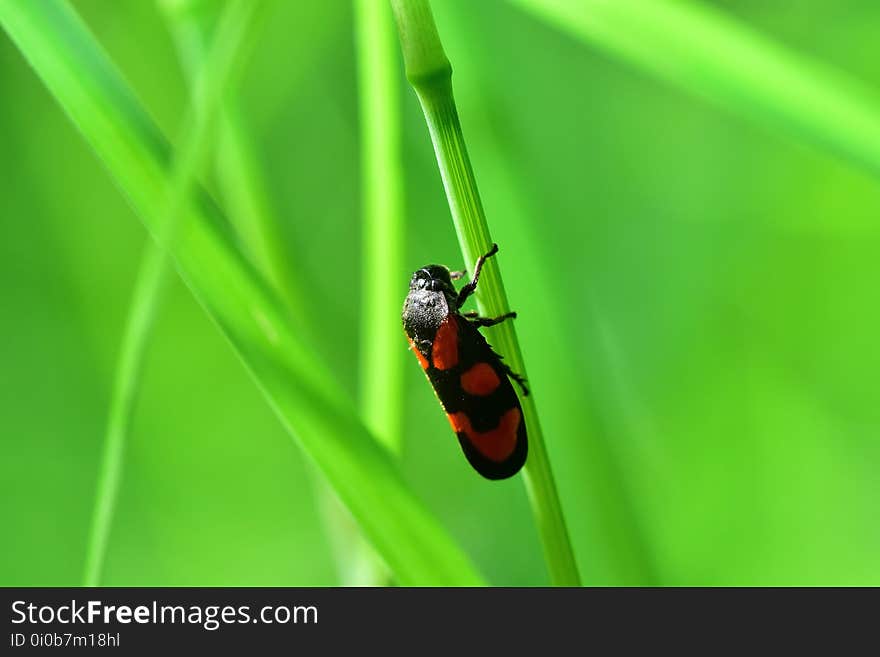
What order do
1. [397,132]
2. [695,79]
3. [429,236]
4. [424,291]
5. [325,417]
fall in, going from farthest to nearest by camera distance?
[429,236], [424,291], [397,132], [325,417], [695,79]

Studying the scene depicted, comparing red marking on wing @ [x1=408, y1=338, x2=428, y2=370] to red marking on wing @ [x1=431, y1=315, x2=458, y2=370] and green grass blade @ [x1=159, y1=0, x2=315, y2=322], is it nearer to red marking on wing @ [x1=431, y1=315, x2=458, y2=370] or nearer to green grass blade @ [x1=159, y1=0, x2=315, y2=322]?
red marking on wing @ [x1=431, y1=315, x2=458, y2=370]

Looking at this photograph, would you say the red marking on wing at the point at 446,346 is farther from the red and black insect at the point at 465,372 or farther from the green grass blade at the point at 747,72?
the green grass blade at the point at 747,72

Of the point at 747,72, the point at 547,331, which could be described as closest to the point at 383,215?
the point at 547,331

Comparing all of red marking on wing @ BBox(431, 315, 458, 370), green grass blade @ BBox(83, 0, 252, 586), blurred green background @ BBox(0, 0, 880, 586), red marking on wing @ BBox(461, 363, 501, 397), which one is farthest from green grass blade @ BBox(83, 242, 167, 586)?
red marking on wing @ BBox(431, 315, 458, 370)
